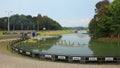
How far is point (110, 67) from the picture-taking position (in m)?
27.4

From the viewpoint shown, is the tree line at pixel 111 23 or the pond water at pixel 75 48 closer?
the pond water at pixel 75 48

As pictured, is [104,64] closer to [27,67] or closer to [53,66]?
[53,66]

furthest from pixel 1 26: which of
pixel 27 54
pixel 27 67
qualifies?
pixel 27 67

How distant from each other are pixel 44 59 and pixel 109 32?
58.9 meters

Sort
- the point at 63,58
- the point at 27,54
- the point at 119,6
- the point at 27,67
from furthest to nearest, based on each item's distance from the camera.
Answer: the point at 119,6
the point at 27,54
the point at 63,58
the point at 27,67

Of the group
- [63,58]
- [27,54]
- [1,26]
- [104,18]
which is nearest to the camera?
[63,58]

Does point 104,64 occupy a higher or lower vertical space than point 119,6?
lower

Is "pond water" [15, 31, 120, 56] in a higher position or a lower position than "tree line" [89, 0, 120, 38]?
lower

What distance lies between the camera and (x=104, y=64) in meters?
29.8

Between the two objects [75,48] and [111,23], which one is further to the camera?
[111,23]

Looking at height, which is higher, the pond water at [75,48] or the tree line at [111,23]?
the tree line at [111,23]

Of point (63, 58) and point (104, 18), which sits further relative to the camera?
point (104, 18)

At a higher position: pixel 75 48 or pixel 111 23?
pixel 111 23

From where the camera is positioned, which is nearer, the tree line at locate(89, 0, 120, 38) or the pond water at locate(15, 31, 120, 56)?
the pond water at locate(15, 31, 120, 56)
